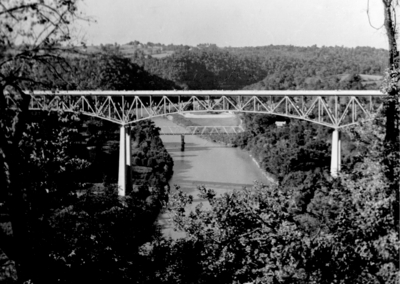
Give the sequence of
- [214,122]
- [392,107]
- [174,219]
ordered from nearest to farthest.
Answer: [392,107] → [174,219] → [214,122]

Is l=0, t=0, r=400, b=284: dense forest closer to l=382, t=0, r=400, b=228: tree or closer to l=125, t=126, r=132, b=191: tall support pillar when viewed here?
l=382, t=0, r=400, b=228: tree

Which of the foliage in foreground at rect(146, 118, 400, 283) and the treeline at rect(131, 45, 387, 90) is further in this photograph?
the treeline at rect(131, 45, 387, 90)

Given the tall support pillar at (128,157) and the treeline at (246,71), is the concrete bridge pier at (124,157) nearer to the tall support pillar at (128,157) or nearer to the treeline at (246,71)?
the tall support pillar at (128,157)

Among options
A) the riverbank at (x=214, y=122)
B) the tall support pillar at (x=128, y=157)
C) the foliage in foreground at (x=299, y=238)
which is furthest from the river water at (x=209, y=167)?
the foliage in foreground at (x=299, y=238)

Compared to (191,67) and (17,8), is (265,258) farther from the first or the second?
(191,67)

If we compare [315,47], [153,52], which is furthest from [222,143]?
[315,47]

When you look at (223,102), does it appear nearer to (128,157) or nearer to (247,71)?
(128,157)

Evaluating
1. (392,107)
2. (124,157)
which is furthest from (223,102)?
(392,107)

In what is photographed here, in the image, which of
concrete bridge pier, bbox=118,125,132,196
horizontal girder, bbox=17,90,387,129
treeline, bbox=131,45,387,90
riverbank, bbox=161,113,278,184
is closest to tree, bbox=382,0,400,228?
horizontal girder, bbox=17,90,387,129
